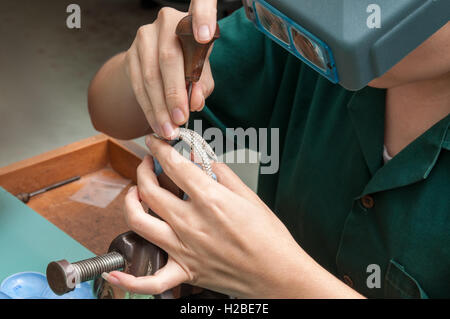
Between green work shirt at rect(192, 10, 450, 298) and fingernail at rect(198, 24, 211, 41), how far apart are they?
29 centimetres

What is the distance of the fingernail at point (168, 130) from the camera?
2.51 feet

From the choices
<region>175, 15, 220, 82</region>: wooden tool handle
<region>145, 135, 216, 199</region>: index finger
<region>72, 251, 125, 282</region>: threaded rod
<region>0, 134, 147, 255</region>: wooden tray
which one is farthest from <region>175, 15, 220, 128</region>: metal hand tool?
<region>0, 134, 147, 255</region>: wooden tray

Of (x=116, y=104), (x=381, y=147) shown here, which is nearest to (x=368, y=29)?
(x=381, y=147)

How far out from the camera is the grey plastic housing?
529 millimetres

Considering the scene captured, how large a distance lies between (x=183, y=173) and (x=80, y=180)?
61cm

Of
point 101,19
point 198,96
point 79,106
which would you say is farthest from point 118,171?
point 101,19

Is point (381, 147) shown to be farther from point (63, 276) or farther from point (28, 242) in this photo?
point (28, 242)

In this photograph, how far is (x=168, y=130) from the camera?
77cm

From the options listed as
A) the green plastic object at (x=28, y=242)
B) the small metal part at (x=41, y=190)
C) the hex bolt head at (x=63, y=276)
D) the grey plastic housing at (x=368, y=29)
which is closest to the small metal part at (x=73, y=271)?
the hex bolt head at (x=63, y=276)

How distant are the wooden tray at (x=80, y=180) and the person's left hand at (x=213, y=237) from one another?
33 centimetres

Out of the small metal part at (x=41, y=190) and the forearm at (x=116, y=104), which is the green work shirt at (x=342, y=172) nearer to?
the forearm at (x=116, y=104)

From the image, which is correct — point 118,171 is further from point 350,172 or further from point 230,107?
point 350,172

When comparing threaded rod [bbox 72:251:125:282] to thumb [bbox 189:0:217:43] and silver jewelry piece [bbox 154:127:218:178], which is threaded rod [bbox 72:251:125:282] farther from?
thumb [bbox 189:0:217:43]
